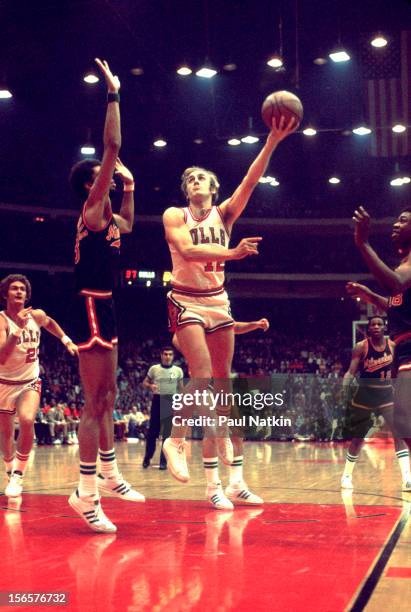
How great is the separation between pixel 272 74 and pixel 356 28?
6.62ft

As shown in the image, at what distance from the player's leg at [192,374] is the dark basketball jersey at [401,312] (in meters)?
1.49

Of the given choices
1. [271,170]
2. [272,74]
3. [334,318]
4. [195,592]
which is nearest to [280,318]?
[334,318]

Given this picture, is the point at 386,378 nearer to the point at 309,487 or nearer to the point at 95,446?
the point at 309,487

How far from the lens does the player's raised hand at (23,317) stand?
6508 millimetres

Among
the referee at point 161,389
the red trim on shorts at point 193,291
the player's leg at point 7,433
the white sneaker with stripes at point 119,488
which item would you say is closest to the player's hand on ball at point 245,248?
the red trim on shorts at point 193,291

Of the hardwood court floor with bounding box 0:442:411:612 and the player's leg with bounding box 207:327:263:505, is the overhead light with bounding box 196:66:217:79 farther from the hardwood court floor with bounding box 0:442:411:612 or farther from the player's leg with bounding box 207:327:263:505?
the player's leg with bounding box 207:327:263:505

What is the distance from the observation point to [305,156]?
24.0 metres

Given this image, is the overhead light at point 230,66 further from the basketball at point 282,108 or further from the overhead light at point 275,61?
the basketball at point 282,108

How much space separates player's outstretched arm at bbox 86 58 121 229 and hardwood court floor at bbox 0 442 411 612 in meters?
2.01

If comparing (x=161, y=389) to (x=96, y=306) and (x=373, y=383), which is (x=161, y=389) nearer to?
(x=373, y=383)

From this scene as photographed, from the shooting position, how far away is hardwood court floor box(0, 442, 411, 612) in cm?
306

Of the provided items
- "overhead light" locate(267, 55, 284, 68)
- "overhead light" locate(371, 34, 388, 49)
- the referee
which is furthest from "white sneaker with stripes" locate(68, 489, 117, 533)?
"overhead light" locate(371, 34, 388, 49)

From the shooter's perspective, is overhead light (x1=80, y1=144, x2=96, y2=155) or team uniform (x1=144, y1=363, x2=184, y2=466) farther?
overhead light (x1=80, y1=144, x2=96, y2=155)

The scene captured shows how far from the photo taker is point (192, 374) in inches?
222
